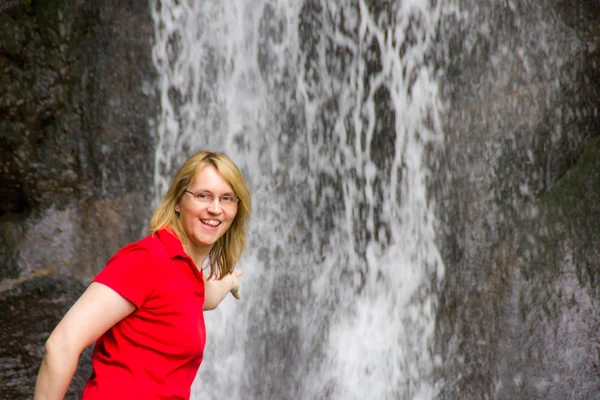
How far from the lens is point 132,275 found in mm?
1870

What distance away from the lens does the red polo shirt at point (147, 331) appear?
1.88 meters

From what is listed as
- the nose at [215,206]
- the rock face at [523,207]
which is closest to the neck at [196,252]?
the nose at [215,206]

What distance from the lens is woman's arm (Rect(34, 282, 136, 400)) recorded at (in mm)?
1784

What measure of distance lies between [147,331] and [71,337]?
208 mm

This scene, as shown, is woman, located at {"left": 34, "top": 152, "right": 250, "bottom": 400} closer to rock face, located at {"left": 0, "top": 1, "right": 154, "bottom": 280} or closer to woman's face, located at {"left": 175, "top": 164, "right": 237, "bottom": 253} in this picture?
woman's face, located at {"left": 175, "top": 164, "right": 237, "bottom": 253}

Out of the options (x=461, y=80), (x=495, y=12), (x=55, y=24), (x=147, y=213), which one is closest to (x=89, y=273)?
(x=147, y=213)

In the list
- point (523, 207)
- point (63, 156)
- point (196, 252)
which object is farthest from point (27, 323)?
point (523, 207)

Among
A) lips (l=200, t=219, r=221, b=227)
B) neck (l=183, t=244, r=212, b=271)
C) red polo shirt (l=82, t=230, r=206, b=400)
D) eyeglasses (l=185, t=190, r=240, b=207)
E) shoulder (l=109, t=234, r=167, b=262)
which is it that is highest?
eyeglasses (l=185, t=190, r=240, b=207)

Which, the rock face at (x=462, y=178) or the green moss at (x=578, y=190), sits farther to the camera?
the green moss at (x=578, y=190)

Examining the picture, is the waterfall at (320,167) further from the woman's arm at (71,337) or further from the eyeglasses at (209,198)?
the woman's arm at (71,337)

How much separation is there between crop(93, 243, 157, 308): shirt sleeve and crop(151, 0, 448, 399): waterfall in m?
3.10

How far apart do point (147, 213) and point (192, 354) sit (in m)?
2.96

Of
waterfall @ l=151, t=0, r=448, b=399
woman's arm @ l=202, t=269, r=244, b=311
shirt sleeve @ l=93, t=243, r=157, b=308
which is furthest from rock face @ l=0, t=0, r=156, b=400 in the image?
shirt sleeve @ l=93, t=243, r=157, b=308

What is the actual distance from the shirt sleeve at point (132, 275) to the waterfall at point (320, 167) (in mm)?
3097
